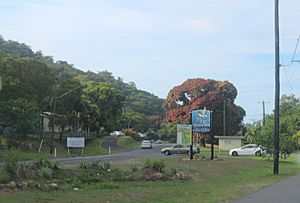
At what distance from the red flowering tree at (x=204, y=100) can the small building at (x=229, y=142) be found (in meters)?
4.65

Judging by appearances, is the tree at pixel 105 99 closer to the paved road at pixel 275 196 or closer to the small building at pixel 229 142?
the small building at pixel 229 142

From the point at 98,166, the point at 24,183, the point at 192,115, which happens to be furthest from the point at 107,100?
the point at 24,183

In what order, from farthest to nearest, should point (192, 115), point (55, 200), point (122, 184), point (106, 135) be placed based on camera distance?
point (106, 135)
point (192, 115)
point (122, 184)
point (55, 200)

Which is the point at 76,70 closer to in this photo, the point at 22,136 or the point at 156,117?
the point at 156,117

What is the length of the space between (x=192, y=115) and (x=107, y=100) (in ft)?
178

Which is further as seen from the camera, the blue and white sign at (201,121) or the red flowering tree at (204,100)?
the red flowering tree at (204,100)

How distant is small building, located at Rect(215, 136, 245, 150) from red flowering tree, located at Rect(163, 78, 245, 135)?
465cm

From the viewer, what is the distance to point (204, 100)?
279 feet

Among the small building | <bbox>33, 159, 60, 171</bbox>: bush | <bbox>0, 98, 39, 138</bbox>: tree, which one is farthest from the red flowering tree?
<bbox>33, 159, 60, 171</bbox>: bush

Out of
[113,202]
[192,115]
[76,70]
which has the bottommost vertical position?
[113,202]

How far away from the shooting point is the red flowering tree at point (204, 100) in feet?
278

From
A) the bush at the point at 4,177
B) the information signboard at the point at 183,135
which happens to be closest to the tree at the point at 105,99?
the information signboard at the point at 183,135

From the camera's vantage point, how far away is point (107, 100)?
98875 mm

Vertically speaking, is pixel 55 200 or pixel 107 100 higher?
pixel 107 100
